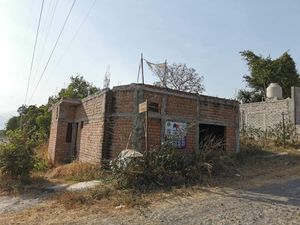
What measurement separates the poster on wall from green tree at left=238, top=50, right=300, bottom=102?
78.5 feet

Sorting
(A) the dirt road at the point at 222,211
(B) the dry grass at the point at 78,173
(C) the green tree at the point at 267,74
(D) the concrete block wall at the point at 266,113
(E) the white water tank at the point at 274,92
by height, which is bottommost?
(A) the dirt road at the point at 222,211

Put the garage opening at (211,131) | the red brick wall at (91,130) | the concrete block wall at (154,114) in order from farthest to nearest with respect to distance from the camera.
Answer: the garage opening at (211,131)
the red brick wall at (91,130)
the concrete block wall at (154,114)

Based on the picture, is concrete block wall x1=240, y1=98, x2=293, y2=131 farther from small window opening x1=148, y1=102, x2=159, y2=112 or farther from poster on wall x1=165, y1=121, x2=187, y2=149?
small window opening x1=148, y1=102, x2=159, y2=112

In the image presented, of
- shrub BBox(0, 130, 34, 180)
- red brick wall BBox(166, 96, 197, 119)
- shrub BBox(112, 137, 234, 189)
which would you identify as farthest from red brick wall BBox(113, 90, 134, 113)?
shrub BBox(0, 130, 34, 180)

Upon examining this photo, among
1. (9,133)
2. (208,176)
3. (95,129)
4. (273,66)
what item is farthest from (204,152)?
(273,66)

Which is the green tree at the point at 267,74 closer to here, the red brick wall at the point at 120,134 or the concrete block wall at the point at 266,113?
the concrete block wall at the point at 266,113

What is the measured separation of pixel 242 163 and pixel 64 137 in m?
7.82

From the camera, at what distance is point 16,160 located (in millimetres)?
10398

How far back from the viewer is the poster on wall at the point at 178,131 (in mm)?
11008

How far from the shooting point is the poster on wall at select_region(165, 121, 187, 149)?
11008 millimetres

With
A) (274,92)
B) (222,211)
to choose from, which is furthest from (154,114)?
(274,92)

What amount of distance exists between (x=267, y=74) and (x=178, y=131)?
2470 cm

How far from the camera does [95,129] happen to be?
11.6m

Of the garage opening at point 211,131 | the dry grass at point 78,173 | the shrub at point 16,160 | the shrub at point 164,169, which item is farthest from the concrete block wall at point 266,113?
the shrub at point 16,160
